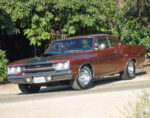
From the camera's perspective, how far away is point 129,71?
13.4 metres

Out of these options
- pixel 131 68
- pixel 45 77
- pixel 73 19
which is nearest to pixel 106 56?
pixel 131 68

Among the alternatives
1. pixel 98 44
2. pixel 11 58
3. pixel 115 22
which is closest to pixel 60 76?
pixel 98 44

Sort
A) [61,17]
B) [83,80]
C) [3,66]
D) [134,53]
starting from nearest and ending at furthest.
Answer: [83,80], [134,53], [3,66], [61,17]

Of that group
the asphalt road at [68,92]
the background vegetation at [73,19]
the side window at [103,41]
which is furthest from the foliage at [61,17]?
the asphalt road at [68,92]

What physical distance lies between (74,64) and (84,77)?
2.05 ft

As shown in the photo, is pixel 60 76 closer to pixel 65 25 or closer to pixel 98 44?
pixel 98 44

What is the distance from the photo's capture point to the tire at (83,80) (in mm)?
10984

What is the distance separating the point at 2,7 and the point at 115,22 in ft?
20.7

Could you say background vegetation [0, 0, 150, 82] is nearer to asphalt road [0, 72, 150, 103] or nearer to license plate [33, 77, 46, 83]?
asphalt road [0, 72, 150, 103]

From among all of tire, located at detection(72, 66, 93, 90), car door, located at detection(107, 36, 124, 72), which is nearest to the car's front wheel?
car door, located at detection(107, 36, 124, 72)

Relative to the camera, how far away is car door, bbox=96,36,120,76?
1197 centimetres

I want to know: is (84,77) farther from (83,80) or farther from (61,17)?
(61,17)

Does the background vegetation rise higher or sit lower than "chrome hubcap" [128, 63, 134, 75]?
higher

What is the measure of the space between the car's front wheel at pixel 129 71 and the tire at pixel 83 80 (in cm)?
218
